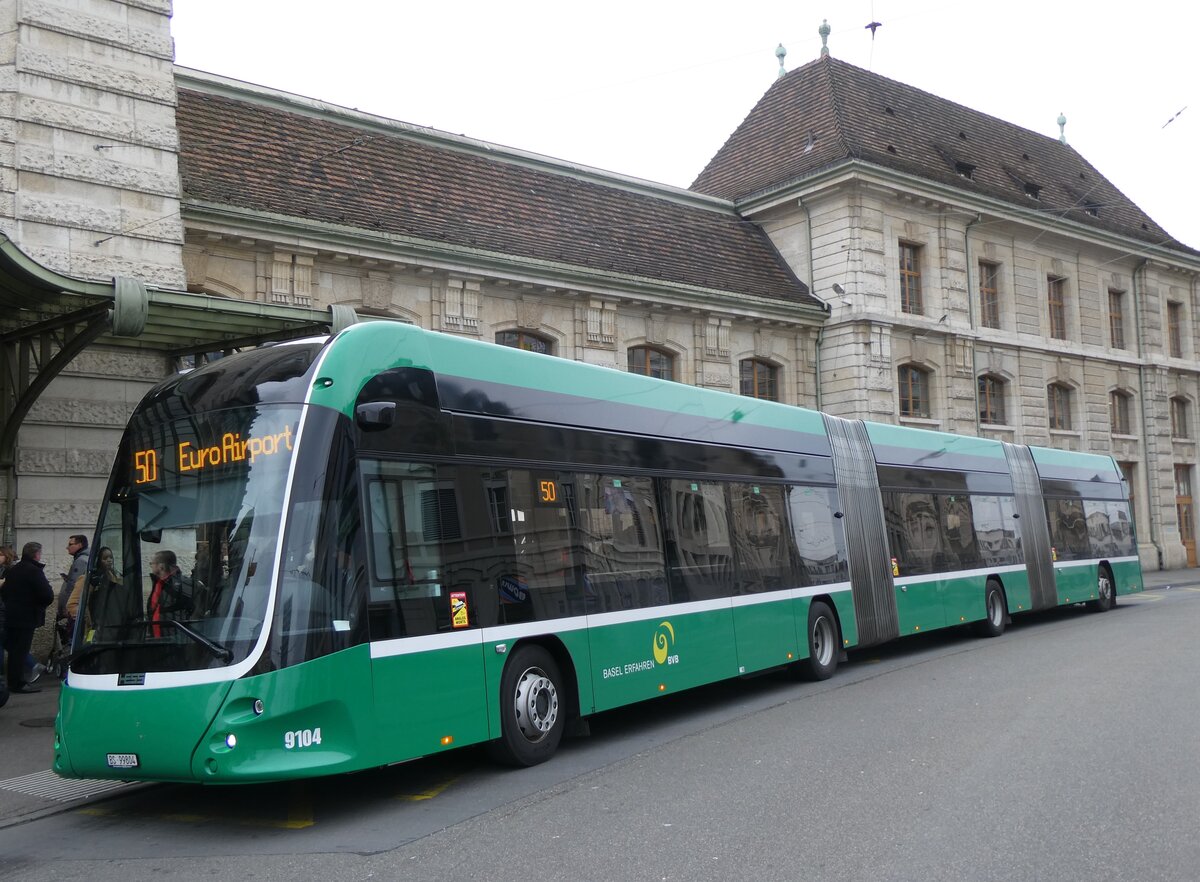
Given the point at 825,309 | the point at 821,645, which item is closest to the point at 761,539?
the point at 821,645

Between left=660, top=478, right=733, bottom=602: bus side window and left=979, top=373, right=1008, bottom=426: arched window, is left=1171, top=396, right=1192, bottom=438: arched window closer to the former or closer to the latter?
left=979, top=373, right=1008, bottom=426: arched window

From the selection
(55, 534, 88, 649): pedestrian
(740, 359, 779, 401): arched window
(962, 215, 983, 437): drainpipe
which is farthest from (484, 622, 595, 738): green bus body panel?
(962, 215, 983, 437): drainpipe

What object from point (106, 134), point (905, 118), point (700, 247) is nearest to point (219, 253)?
point (106, 134)

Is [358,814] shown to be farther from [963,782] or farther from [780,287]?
[780,287]

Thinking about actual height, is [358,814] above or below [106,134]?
below

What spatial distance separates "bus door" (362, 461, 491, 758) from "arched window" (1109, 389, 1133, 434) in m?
32.3

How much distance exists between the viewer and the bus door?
7.38 meters

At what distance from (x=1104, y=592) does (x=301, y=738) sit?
2009cm

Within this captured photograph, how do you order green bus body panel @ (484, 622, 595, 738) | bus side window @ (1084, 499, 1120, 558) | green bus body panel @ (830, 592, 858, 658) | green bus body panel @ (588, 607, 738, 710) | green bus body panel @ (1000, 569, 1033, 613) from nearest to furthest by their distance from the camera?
green bus body panel @ (484, 622, 595, 738) → green bus body panel @ (588, 607, 738, 710) → green bus body panel @ (830, 592, 858, 658) → green bus body panel @ (1000, 569, 1033, 613) → bus side window @ (1084, 499, 1120, 558)

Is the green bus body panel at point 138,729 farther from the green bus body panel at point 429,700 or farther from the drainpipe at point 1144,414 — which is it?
the drainpipe at point 1144,414

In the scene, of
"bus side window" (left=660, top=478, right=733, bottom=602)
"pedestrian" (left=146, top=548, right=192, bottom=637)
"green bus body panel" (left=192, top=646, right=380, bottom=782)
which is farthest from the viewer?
"bus side window" (left=660, top=478, right=733, bottom=602)

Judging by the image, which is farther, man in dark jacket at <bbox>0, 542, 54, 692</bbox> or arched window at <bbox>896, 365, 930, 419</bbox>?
arched window at <bbox>896, 365, 930, 419</bbox>

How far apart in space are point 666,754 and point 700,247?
19290 mm

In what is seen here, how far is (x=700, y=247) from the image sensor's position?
2694 centimetres
